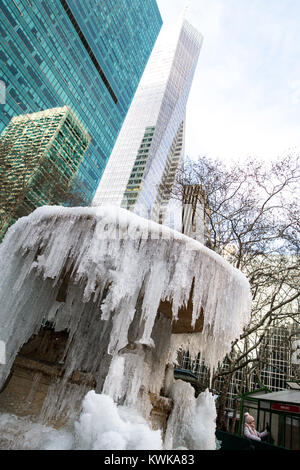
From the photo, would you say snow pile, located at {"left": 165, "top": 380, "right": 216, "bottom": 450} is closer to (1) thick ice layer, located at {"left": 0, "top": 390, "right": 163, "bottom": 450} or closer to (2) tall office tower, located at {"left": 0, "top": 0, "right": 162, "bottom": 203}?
(1) thick ice layer, located at {"left": 0, "top": 390, "right": 163, "bottom": 450}

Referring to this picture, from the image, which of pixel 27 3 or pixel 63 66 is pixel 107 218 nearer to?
pixel 27 3

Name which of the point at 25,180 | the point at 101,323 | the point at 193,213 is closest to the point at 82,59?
the point at 25,180

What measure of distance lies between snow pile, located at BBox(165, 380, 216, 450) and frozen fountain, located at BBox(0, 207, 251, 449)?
16mm

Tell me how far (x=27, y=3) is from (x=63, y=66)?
1203 cm

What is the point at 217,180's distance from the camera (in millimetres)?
13094

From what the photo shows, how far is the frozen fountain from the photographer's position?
11.0ft

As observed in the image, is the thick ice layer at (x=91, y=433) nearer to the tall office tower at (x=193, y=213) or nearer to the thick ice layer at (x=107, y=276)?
the thick ice layer at (x=107, y=276)

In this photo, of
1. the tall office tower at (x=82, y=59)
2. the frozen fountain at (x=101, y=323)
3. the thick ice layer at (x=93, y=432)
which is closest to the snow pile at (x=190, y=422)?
the frozen fountain at (x=101, y=323)

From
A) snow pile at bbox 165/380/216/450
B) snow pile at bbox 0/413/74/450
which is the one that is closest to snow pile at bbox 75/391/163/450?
snow pile at bbox 0/413/74/450

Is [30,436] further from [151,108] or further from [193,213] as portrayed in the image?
[151,108]

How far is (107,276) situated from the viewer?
3572 millimetres

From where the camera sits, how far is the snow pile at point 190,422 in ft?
13.4

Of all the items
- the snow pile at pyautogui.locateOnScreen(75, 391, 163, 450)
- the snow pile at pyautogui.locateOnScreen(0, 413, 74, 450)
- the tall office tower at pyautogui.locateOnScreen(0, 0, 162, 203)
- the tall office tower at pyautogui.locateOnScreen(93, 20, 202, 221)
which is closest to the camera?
the snow pile at pyautogui.locateOnScreen(75, 391, 163, 450)
